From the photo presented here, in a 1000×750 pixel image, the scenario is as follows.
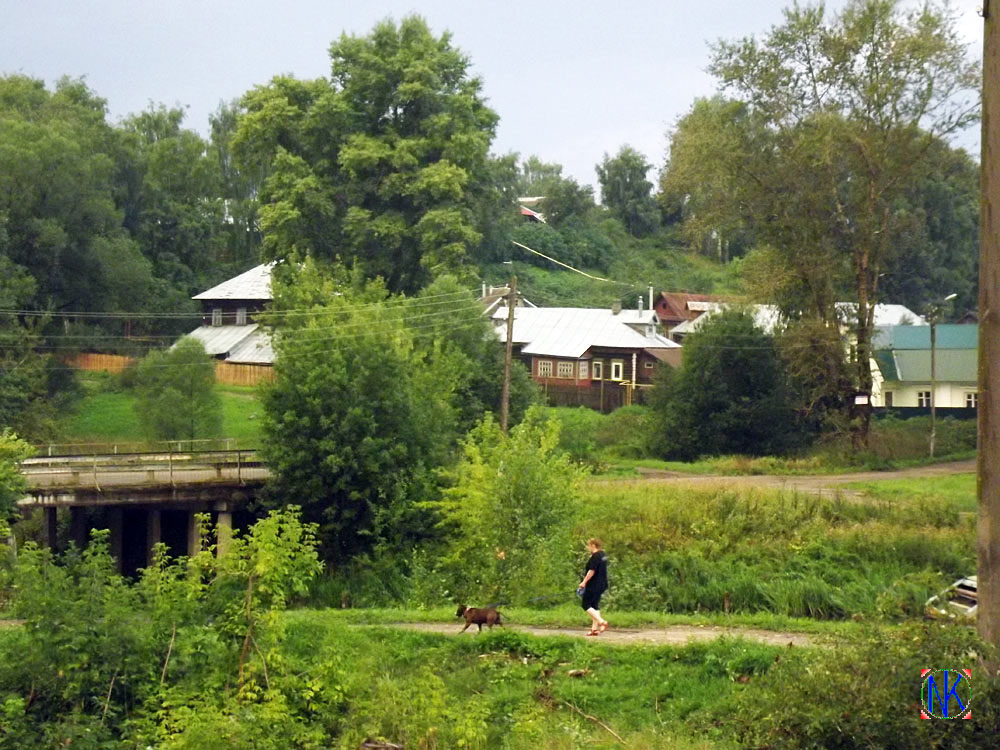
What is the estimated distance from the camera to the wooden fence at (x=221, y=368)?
6122 centimetres

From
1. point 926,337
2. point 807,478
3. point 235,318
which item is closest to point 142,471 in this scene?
point 807,478

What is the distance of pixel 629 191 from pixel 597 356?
43351 mm

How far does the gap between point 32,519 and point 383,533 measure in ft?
42.4

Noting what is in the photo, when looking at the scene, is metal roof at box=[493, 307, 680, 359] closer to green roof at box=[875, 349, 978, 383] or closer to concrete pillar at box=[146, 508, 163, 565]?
green roof at box=[875, 349, 978, 383]

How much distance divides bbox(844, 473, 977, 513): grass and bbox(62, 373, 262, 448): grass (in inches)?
973

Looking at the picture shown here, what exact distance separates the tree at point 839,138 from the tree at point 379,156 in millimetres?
11698

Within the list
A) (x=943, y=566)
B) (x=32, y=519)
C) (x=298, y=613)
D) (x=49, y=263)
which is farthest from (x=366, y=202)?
(x=298, y=613)

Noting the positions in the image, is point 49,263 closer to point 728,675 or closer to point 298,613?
point 298,613

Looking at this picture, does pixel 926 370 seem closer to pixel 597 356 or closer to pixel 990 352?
pixel 597 356

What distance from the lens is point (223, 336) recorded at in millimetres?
→ 66250

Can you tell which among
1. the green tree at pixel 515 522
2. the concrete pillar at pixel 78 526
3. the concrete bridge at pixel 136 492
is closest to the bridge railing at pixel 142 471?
the concrete bridge at pixel 136 492

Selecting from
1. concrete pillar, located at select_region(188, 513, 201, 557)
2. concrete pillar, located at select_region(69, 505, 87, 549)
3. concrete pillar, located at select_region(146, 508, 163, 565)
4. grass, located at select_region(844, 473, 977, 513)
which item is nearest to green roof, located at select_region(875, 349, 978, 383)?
grass, located at select_region(844, 473, 977, 513)

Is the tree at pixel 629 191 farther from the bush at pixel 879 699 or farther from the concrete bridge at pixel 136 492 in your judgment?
the bush at pixel 879 699

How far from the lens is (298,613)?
1972 centimetres
